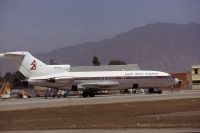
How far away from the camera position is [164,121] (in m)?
26.8

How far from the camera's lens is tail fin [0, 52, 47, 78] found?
284 ft

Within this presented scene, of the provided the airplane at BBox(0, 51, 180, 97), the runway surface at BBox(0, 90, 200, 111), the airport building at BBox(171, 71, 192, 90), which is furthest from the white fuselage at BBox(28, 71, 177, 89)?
the airport building at BBox(171, 71, 192, 90)

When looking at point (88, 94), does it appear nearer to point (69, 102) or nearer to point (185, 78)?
point (69, 102)

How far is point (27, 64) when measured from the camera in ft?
286

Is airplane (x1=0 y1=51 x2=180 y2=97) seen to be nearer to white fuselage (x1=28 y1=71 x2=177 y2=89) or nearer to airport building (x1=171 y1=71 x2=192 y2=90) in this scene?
white fuselage (x1=28 y1=71 x2=177 y2=89)

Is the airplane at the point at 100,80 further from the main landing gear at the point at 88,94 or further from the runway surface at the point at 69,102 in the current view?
the runway surface at the point at 69,102

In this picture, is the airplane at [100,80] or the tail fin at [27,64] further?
the tail fin at [27,64]

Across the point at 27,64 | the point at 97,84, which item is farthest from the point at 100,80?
the point at 27,64

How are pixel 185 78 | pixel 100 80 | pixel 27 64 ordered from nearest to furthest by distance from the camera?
pixel 100 80
pixel 27 64
pixel 185 78

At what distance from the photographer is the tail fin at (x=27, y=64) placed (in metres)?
86.5

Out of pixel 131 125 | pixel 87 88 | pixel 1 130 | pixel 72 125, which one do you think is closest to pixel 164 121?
pixel 131 125

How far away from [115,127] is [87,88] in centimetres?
5838

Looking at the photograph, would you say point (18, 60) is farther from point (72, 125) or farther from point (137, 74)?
point (72, 125)

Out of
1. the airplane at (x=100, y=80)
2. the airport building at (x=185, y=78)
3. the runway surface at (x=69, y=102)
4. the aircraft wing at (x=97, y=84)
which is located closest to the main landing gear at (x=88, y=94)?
the airplane at (x=100, y=80)
